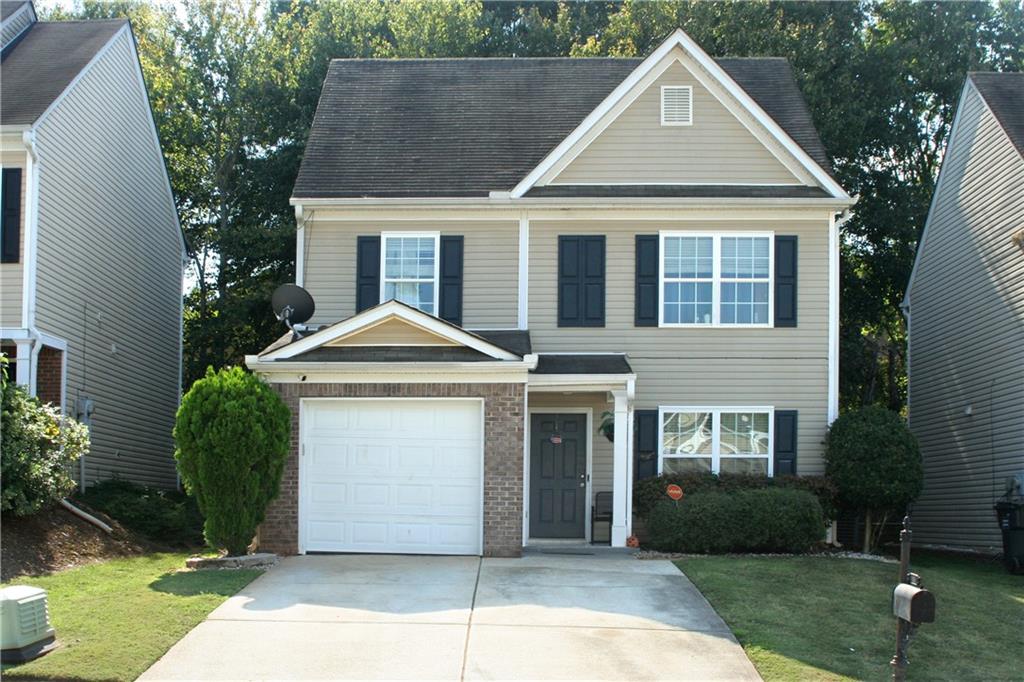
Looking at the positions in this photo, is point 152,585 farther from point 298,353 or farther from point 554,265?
point 554,265

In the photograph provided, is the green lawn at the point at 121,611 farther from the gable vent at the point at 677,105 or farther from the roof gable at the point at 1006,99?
the roof gable at the point at 1006,99

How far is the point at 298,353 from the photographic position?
15.6m

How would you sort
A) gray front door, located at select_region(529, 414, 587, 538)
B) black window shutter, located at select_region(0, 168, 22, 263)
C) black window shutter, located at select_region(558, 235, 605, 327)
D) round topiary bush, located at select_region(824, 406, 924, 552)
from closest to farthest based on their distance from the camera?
black window shutter, located at select_region(0, 168, 22, 263)
round topiary bush, located at select_region(824, 406, 924, 552)
gray front door, located at select_region(529, 414, 587, 538)
black window shutter, located at select_region(558, 235, 605, 327)

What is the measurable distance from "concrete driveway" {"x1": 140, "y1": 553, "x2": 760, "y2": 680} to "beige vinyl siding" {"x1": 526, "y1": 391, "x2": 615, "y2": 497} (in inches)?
149

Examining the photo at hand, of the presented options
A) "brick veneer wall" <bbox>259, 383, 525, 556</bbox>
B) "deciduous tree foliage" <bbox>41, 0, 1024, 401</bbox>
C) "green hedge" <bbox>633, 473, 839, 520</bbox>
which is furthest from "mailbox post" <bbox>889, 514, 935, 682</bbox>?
"deciduous tree foliage" <bbox>41, 0, 1024, 401</bbox>

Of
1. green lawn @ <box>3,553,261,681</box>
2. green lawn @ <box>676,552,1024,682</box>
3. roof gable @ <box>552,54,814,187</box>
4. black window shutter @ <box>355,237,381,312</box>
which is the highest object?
roof gable @ <box>552,54,814,187</box>

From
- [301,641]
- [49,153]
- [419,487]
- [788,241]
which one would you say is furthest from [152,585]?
[788,241]

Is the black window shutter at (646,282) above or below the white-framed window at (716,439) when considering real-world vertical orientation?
above

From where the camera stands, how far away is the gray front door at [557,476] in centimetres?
1805

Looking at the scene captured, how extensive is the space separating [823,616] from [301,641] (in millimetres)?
5344

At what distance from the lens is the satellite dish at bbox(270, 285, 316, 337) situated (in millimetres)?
17234

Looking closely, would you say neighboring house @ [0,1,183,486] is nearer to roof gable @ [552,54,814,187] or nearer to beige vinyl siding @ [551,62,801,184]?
roof gable @ [552,54,814,187]

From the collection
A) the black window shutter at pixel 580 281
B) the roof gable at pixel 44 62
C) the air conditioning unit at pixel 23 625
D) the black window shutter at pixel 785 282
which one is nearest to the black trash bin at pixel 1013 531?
the black window shutter at pixel 785 282

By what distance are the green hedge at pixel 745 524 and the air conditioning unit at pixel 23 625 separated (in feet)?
30.0
